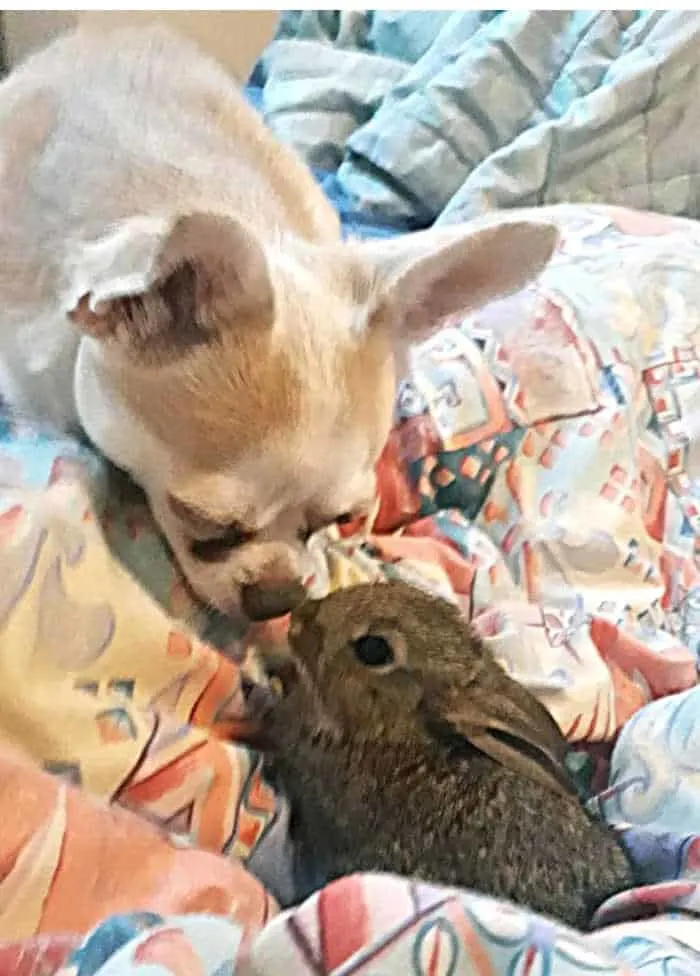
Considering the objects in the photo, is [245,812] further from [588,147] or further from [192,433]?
[588,147]

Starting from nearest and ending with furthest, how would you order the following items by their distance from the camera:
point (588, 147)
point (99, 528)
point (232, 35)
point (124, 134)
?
1. point (99, 528)
2. point (124, 134)
3. point (588, 147)
4. point (232, 35)

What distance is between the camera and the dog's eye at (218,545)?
3.10 ft

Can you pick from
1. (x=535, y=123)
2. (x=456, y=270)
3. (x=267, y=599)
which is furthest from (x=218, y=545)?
(x=535, y=123)

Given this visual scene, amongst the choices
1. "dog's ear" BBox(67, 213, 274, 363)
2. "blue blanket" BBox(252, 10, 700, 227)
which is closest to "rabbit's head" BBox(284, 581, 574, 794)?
"dog's ear" BBox(67, 213, 274, 363)

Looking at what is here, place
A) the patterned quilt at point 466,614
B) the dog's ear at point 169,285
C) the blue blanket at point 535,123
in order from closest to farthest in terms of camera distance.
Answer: the patterned quilt at point 466,614
the dog's ear at point 169,285
the blue blanket at point 535,123

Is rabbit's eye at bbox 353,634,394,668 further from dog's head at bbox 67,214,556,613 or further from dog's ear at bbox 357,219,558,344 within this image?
dog's ear at bbox 357,219,558,344

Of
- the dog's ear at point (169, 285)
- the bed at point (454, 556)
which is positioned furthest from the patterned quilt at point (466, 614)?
the dog's ear at point (169, 285)

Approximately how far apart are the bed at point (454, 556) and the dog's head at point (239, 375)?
2.3 inches

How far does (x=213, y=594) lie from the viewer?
0.96 meters

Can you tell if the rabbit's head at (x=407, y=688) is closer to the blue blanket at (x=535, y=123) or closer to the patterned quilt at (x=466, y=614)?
the patterned quilt at (x=466, y=614)

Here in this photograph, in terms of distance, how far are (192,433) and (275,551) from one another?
0.13 meters

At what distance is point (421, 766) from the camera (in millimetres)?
897

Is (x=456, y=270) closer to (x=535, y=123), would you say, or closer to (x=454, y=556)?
(x=454, y=556)

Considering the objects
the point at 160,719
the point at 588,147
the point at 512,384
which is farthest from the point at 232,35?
the point at 160,719
